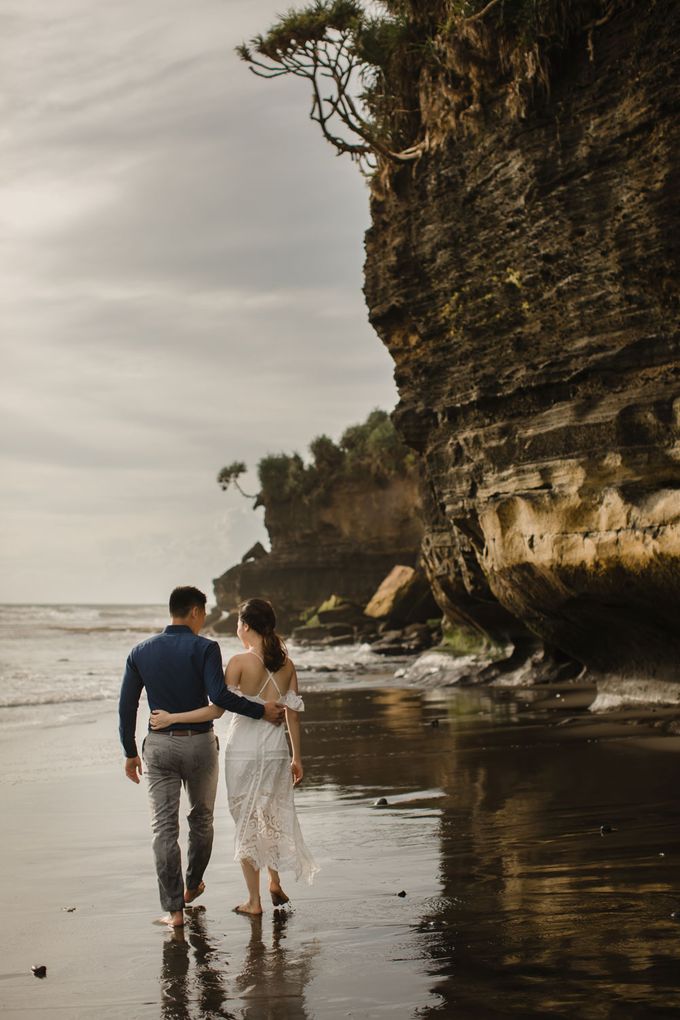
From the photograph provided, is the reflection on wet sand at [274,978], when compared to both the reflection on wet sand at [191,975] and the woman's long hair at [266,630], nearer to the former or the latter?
the reflection on wet sand at [191,975]

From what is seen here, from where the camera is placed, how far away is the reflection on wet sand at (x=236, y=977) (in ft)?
13.4

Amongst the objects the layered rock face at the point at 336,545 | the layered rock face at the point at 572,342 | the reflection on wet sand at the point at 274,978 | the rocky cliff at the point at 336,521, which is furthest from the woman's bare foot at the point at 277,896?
the layered rock face at the point at 336,545

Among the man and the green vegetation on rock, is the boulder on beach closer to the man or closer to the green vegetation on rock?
the green vegetation on rock

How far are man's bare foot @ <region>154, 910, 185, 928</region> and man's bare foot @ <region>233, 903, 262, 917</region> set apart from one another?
32 centimetres

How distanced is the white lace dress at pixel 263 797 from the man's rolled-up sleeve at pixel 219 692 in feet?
0.29

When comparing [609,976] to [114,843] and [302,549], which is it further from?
[302,549]

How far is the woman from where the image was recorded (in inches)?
221

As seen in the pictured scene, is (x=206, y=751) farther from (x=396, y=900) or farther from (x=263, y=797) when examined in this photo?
(x=396, y=900)

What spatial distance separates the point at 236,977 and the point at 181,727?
1497 millimetres

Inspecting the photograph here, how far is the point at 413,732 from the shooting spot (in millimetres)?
13234

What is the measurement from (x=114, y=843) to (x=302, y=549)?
44.9 m

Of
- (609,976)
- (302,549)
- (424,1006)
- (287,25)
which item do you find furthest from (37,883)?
(302,549)

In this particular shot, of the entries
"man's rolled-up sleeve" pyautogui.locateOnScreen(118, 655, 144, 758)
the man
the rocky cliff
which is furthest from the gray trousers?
the rocky cliff

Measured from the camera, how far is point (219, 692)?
5.59 m
